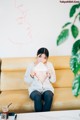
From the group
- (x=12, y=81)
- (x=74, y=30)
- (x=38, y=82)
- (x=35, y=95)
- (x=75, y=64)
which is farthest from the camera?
(x=74, y=30)

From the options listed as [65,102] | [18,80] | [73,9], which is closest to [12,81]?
[18,80]

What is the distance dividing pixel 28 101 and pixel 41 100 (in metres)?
0.16

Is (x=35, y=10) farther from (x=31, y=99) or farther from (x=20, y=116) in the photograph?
(x=20, y=116)

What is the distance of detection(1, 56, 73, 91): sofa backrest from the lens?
271 cm

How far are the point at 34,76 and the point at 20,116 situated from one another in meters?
0.74

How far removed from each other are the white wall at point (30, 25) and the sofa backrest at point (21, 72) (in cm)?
24

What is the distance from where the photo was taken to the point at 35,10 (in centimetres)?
296

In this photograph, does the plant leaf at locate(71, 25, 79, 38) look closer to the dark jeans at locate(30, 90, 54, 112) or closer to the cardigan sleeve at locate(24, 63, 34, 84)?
the cardigan sleeve at locate(24, 63, 34, 84)

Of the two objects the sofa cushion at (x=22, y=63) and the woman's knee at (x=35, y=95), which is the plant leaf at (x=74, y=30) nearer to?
the sofa cushion at (x=22, y=63)

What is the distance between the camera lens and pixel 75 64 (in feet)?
9.62

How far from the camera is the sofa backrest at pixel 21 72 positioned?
271 cm

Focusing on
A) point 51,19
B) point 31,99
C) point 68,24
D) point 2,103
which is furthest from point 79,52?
point 2,103

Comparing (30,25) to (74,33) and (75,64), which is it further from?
(75,64)

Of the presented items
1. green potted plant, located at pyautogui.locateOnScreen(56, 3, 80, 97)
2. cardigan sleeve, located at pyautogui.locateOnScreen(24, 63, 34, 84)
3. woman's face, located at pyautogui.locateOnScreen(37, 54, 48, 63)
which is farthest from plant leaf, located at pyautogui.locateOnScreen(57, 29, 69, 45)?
cardigan sleeve, located at pyautogui.locateOnScreen(24, 63, 34, 84)
